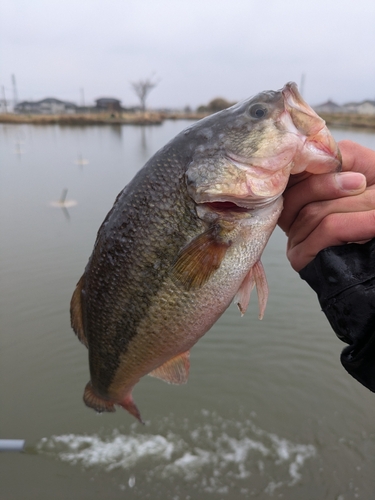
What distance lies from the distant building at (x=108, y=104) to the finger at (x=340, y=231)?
219 feet

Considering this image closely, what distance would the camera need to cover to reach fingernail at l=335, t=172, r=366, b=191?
1.54 meters

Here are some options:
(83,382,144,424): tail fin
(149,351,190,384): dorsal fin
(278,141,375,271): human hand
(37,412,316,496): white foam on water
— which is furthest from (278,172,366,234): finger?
(37,412,316,496): white foam on water

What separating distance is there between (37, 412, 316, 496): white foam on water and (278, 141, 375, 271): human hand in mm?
2538

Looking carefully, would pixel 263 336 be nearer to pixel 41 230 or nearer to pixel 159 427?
pixel 159 427

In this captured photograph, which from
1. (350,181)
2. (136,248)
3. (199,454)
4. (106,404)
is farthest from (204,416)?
(350,181)

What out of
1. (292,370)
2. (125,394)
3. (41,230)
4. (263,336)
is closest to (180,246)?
(125,394)

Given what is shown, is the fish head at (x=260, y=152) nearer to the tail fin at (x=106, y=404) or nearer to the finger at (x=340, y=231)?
the finger at (x=340, y=231)

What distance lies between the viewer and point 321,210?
5.38ft

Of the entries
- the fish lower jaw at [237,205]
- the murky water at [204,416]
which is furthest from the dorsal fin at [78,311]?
the murky water at [204,416]

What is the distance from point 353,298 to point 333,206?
1.41 feet

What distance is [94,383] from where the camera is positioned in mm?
2227

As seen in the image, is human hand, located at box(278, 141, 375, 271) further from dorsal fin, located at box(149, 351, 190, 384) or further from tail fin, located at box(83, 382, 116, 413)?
tail fin, located at box(83, 382, 116, 413)

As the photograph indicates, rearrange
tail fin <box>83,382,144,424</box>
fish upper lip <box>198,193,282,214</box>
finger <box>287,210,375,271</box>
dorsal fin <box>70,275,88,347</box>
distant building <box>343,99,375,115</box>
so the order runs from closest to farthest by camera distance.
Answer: finger <box>287,210,375,271</box>, fish upper lip <box>198,193,282,214</box>, dorsal fin <box>70,275,88,347</box>, tail fin <box>83,382,144,424</box>, distant building <box>343,99,375,115</box>

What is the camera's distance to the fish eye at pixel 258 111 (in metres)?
1.64
